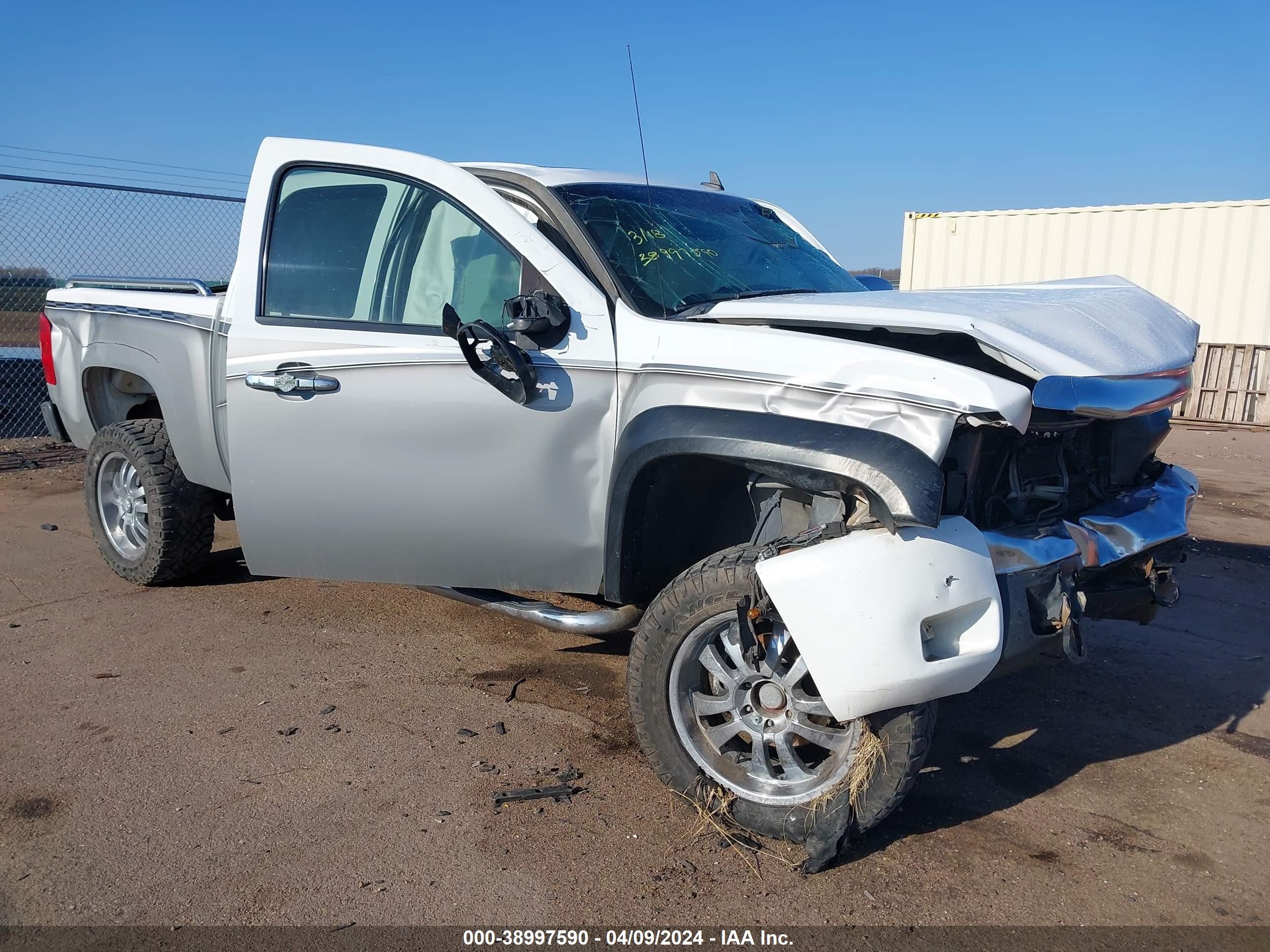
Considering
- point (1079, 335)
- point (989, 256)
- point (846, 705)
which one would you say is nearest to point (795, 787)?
point (846, 705)

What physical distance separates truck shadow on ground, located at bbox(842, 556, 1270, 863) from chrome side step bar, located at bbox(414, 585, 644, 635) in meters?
1.11

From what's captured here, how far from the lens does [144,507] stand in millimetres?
5473

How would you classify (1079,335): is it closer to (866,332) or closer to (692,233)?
(866,332)

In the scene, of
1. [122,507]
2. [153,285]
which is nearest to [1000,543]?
[122,507]

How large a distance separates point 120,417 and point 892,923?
4.79m

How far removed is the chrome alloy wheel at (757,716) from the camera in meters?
3.10

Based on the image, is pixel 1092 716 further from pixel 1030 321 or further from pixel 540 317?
pixel 540 317

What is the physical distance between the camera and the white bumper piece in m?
2.77

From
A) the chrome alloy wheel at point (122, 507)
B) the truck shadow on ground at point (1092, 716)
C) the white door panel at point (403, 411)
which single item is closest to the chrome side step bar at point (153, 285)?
the chrome alloy wheel at point (122, 507)

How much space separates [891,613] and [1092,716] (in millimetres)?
1916

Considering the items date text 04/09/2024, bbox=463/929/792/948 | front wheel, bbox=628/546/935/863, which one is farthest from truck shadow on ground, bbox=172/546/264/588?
date text 04/09/2024, bbox=463/929/792/948

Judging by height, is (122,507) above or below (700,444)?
below

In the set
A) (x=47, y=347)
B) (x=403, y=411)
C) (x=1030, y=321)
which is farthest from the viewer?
(x=47, y=347)

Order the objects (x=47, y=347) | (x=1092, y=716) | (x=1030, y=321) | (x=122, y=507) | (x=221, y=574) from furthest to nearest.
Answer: (x=221, y=574) → (x=47, y=347) → (x=122, y=507) → (x=1092, y=716) → (x=1030, y=321)
